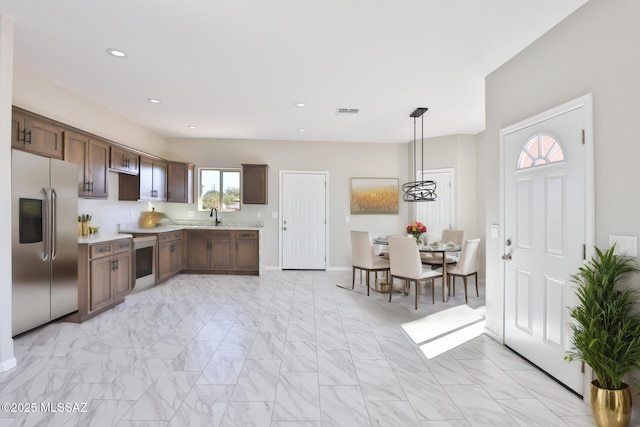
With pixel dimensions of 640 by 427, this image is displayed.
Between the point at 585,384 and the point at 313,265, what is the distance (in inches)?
186

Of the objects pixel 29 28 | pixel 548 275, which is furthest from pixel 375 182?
pixel 29 28

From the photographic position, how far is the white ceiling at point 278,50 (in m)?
Result: 2.25

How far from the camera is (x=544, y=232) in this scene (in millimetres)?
2426

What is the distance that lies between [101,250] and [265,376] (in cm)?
267

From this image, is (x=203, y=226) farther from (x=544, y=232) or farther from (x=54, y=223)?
(x=544, y=232)

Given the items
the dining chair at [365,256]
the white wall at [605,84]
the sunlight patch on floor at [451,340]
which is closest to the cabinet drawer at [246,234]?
the dining chair at [365,256]

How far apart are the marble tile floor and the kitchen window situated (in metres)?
2.84

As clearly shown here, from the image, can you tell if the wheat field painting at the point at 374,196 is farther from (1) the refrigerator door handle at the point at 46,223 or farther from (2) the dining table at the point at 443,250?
(1) the refrigerator door handle at the point at 46,223

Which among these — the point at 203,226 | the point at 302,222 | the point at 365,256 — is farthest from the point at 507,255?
the point at 203,226

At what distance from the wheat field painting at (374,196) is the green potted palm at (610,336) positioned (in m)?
4.62

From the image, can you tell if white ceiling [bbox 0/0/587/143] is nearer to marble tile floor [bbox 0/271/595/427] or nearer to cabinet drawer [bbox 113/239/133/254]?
cabinet drawer [bbox 113/239/133/254]

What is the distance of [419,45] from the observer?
2715mm

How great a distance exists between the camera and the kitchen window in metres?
6.29

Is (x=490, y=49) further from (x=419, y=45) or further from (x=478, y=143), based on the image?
(x=478, y=143)
